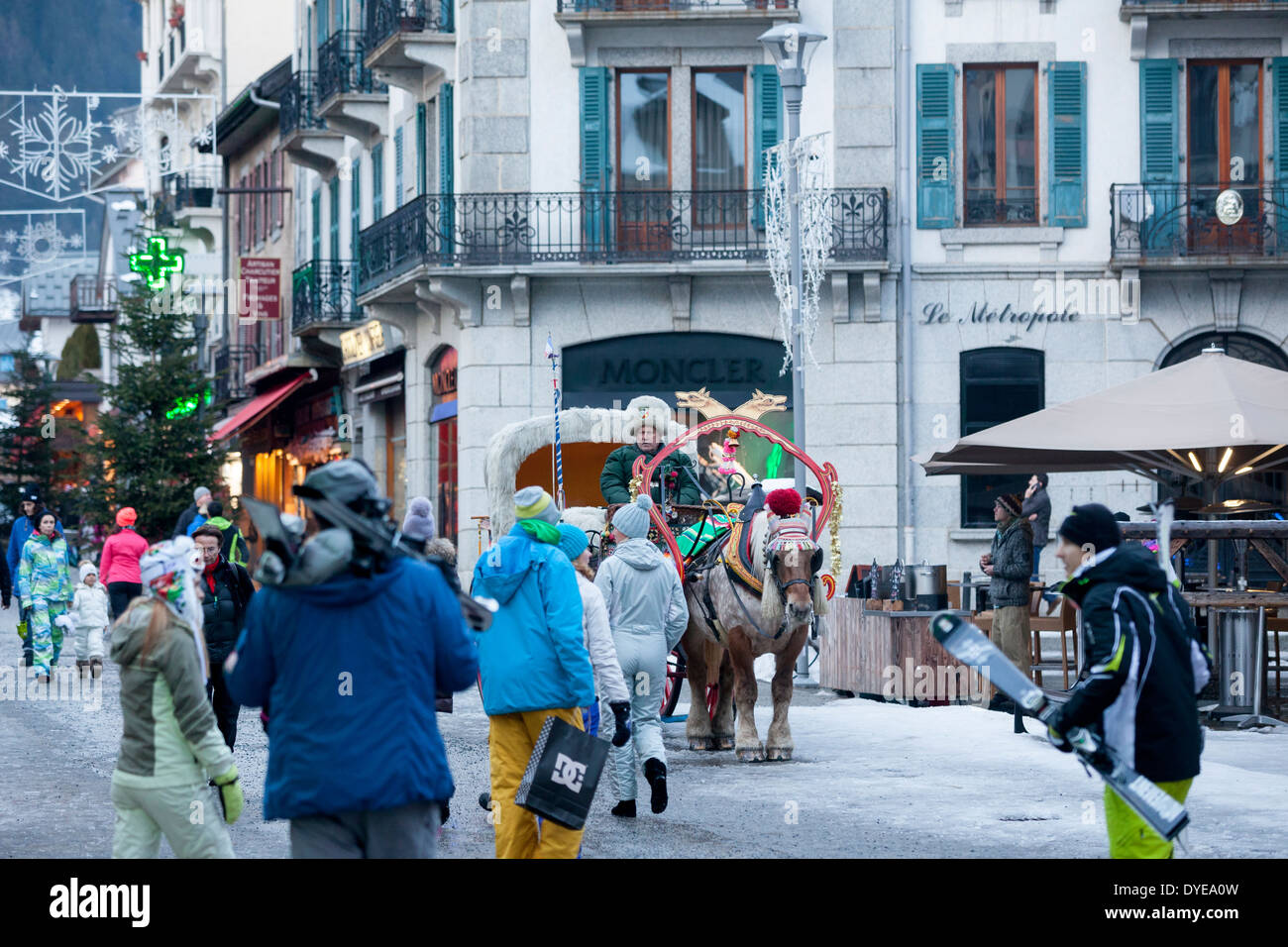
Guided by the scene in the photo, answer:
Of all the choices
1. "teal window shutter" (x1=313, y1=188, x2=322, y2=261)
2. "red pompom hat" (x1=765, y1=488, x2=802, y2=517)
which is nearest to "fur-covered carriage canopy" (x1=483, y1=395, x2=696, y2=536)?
"red pompom hat" (x1=765, y1=488, x2=802, y2=517)

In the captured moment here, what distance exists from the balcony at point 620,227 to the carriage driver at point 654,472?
457 inches

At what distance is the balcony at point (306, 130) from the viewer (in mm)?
35594

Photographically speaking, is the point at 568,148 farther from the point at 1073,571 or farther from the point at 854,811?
the point at 1073,571

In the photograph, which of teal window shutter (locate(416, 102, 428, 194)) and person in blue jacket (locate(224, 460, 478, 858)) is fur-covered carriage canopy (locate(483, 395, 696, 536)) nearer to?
teal window shutter (locate(416, 102, 428, 194))

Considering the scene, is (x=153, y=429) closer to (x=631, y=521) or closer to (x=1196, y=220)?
(x=1196, y=220)

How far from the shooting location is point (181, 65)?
48.7 m

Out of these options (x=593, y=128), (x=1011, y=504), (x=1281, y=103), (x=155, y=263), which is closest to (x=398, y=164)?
(x=593, y=128)

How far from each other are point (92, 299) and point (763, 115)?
47959 mm

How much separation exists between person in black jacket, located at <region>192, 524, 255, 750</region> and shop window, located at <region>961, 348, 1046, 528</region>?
630 inches

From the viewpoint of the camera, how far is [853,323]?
1057 inches

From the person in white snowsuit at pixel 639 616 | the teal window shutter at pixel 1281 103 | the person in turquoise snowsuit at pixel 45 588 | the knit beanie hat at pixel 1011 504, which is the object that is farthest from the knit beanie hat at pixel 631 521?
the teal window shutter at pixel 1281 103

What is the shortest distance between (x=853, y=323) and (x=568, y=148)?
4.60 meters

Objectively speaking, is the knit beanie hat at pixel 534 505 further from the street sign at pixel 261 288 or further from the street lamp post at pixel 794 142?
the street sign at pixel 261 288
